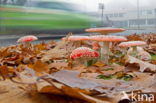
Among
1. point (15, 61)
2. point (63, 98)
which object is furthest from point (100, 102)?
point (15, 61)

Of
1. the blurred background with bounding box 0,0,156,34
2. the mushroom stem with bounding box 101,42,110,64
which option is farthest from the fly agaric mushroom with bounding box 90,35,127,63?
the blurred background with bounding box 0,0,156,34

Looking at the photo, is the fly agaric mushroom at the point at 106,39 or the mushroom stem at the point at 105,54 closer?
the fly agaric mushroom at the point at 106,39

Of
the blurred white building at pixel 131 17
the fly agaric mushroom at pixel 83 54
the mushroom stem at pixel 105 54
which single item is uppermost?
the fly agaric mushroom at pixel 83 54

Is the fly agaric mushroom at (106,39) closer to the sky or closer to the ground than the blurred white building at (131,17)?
closer to the sky

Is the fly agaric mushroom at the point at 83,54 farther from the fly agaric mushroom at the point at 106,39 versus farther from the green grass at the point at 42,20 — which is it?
the green grass at the point at 42,20

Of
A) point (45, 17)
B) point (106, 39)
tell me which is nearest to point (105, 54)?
point (106, 39)

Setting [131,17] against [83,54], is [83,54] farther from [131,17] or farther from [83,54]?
[131,17]

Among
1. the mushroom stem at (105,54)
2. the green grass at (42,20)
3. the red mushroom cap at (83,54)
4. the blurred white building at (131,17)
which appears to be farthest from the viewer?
the blurred white building at (131,17)

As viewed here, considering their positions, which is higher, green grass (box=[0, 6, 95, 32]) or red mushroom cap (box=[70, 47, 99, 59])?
red mushroom cap (box=[70, 47, 99, 59])

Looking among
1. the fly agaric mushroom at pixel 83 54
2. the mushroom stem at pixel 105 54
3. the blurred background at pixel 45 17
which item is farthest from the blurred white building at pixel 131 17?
the fly agaric mushroom at pixel 83 54

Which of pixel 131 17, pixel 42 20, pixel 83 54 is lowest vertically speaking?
pixel 131 17

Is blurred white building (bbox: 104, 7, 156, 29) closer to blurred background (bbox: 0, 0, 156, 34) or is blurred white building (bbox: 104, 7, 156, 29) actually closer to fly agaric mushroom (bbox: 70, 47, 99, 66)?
blurred background (bbox: 0, 0, 156, 34)
